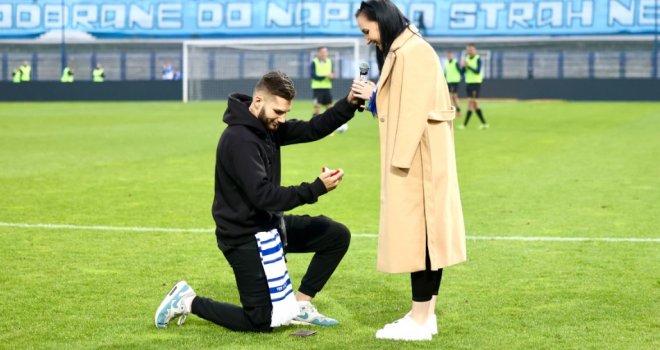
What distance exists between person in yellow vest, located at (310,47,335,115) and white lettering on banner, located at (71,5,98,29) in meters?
21.8

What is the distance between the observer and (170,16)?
4838 cm

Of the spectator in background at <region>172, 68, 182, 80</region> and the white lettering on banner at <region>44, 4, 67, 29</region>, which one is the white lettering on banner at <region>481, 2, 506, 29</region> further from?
the white lettering on banner at <region>44, 4, 67, 29</region>

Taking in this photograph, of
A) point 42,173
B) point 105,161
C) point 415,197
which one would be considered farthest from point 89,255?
point 105,161

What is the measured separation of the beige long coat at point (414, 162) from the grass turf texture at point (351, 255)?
0.53 m

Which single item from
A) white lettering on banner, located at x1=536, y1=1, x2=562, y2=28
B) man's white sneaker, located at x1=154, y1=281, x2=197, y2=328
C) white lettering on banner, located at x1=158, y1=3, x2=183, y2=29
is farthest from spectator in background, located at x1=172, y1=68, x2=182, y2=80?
man's white sneaker, located at x1=154, y1=281, x2=197, y2=328

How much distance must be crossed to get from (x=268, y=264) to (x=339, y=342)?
573 mm

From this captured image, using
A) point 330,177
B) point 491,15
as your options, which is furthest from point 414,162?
point 491,15

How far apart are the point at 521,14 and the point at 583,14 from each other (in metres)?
2.49

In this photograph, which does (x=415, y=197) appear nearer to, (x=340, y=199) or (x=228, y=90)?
(x=340, y=199)

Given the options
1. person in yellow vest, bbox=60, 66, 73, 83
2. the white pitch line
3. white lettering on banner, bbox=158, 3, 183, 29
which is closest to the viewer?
the white pitch line

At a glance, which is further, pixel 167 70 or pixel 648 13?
Result: pixel 167 70

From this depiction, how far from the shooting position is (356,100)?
6.43m

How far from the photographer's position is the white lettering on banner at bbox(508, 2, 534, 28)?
4675cm

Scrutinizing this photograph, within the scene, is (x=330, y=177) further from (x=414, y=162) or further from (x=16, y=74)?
(x=16, y=74)
